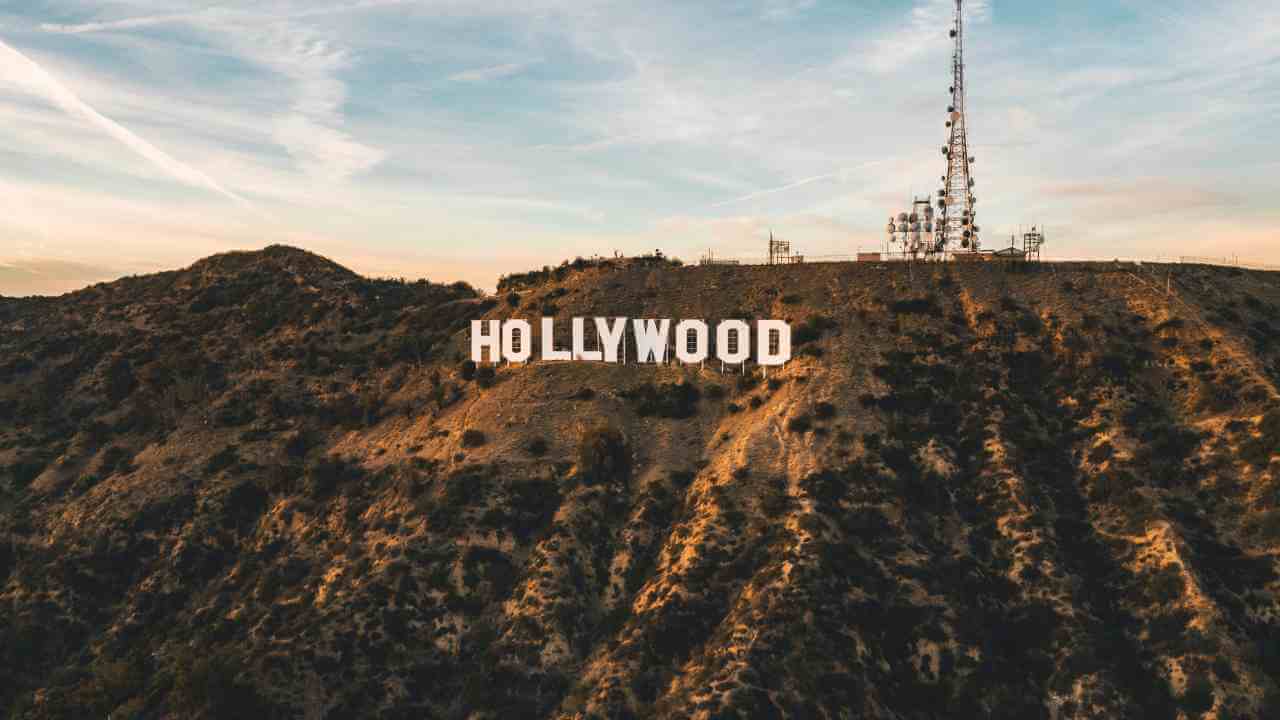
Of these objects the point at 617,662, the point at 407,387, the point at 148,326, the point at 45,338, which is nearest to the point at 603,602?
the point at 617,662

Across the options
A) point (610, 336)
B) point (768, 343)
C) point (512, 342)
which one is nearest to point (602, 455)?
point (610, 336)

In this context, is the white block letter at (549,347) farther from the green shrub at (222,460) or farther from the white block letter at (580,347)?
the green shrub at (222,460)

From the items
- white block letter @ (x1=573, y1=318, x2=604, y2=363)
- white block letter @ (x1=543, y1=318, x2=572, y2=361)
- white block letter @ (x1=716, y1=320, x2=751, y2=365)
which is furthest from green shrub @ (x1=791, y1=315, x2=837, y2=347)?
white block letter @ (x1=543, y1=318, x2=572, y2=361)

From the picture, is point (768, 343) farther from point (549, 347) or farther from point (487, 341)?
point (487, 341)

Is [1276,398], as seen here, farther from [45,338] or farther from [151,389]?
[45,338]

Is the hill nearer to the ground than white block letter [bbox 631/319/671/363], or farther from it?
nearer to the ground

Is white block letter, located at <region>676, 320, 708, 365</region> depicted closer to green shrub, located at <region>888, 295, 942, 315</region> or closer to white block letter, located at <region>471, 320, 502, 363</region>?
white block letter, located at <region>471, 320, 502, 363</region>
